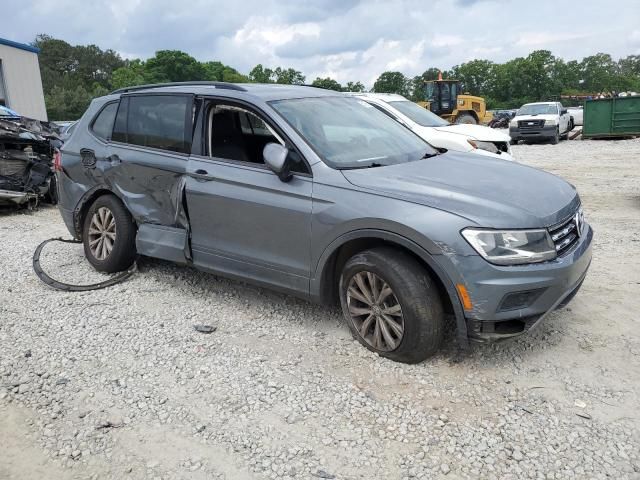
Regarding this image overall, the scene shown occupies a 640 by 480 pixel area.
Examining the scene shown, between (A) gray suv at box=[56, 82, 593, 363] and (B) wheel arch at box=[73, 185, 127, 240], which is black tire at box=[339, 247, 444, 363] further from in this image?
(B) wheel arch at box=[73, 185, 127, 240]

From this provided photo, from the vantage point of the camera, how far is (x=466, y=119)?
25.6 m

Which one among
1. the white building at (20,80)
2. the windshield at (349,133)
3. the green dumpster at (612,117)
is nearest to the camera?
the windshield at (349,133)

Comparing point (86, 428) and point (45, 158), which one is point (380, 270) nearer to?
point (86, 428)

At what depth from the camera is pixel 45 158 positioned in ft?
30.2

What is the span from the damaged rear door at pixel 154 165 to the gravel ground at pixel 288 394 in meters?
0.59

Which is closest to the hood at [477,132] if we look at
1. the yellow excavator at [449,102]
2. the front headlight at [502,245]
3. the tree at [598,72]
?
the front headlight at [502,245]

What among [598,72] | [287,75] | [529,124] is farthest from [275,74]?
[529,124]

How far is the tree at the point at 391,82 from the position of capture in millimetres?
92387

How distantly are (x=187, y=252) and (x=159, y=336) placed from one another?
0.77 m

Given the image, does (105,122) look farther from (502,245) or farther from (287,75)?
(287,75)

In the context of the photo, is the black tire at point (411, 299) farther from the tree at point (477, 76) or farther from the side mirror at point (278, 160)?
the tree at point (477, 76)

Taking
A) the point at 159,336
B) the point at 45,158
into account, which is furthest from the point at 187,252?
the point at 45,158

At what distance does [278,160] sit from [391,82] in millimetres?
94608

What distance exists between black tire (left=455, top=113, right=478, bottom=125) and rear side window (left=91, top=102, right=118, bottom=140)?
22082mm
